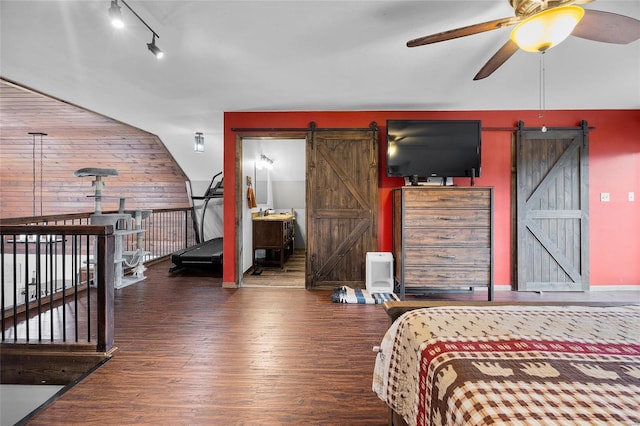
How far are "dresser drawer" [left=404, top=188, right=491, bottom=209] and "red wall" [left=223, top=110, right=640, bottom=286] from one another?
2.18 ft

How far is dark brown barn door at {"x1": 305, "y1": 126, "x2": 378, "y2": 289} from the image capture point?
4117mm

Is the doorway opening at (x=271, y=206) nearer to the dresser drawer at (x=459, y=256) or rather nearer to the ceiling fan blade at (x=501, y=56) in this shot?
the dresser drawer at (x=459, y=256)

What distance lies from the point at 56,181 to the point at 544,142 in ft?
29.2

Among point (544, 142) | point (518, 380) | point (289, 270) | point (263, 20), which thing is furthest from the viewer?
point (289, 270)

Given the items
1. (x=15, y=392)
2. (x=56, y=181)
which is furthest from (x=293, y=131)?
(x=56, y=181)

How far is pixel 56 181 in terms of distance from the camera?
6.46 m

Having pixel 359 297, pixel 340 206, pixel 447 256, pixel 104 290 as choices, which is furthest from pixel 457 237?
pixel 104 290

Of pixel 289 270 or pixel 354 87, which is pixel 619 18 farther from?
pixel 289 270

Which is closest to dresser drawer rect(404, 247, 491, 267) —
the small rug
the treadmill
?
the small rug

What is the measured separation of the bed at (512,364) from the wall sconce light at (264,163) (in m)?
4.95

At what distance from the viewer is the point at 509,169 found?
13.4 ft

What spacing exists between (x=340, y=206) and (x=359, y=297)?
4.00ft

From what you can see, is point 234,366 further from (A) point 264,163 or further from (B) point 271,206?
(B) point 271,206

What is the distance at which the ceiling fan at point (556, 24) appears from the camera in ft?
4.72
